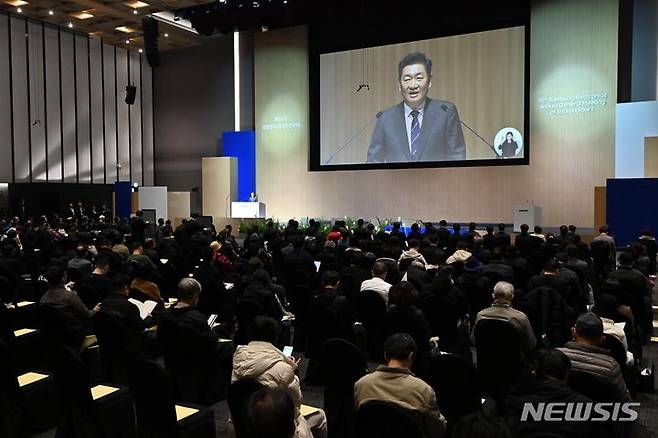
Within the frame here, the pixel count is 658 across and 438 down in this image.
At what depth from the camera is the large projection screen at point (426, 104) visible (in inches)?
640

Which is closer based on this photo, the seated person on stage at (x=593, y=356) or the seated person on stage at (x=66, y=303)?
the seated person on stage at (x=593, y=356)

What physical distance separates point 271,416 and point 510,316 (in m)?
3.04

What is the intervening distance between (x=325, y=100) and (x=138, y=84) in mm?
8853

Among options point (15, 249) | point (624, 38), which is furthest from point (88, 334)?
point (624, 38)

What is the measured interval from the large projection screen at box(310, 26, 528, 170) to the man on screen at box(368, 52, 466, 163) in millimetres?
29

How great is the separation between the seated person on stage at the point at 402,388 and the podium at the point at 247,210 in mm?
15352

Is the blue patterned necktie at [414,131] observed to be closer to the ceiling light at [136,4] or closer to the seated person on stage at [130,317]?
the ceiling light at [136,4]

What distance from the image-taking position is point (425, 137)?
17406 mm

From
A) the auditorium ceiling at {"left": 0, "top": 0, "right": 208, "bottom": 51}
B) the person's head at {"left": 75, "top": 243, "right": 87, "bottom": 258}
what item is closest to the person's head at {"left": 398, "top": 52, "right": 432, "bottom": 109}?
the auditorium ceiling at {"left": 0, "top": 0, "right": 208, "bottom": 51}

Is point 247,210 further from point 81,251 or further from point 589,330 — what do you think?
point 589,330

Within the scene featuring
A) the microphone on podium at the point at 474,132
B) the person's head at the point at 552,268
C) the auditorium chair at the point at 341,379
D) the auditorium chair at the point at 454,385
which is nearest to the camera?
the auditorium chair at the point at 454,385

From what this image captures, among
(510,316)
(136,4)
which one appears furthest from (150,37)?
(510,316)

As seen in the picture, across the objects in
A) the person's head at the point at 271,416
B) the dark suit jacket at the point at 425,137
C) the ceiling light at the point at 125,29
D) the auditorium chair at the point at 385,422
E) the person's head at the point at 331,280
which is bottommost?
the auditorium chair at the point at 385,422

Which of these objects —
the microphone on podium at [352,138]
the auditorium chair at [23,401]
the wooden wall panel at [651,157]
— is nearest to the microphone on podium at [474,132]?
the microphone on podium at [352,138]
